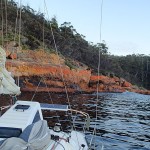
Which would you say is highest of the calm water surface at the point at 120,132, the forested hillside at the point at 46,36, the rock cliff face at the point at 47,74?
the forested hillside at the point at 46,36

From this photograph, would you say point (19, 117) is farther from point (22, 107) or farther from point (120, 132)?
point (120, 132)

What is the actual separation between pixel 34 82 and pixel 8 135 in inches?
1328

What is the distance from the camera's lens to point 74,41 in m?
66.4

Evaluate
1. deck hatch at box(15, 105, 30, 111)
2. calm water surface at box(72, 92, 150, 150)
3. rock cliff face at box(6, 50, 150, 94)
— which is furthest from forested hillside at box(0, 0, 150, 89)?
deck hatch at box(15, 105, 30, 111)

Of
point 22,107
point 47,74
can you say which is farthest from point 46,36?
point 22,107

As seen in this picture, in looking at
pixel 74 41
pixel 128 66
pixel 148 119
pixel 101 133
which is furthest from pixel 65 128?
pixel 128 66

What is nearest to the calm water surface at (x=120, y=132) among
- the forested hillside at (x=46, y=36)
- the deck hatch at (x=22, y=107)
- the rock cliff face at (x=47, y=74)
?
the deck hatch at (x=22, y=107)

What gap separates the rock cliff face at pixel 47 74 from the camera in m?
40.8

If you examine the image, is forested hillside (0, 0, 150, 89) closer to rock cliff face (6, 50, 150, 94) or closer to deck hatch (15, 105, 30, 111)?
rock cliff face (6, 50, 150, 94)

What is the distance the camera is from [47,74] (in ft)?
141

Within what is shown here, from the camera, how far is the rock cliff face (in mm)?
40750

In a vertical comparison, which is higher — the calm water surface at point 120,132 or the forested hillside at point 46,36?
the forested hillside at point 46,36

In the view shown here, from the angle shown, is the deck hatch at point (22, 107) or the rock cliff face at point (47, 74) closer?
the deck hatch at point (22, 107)

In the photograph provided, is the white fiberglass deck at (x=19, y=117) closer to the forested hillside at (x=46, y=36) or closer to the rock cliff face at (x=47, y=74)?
the rock cliff face at (x=47, y=74)
